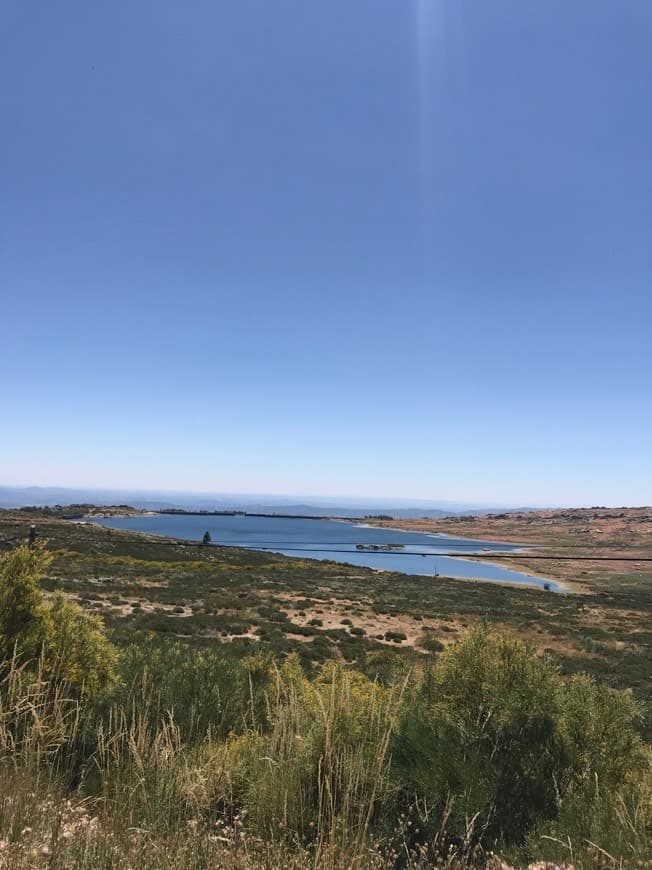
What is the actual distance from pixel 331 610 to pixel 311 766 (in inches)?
1112

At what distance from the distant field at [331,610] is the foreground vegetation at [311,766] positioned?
1461mm

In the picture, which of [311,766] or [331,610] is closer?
[311,766]

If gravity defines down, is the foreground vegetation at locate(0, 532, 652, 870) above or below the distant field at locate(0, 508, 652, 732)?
above

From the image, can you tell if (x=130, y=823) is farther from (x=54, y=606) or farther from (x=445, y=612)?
(x=445, y=612)

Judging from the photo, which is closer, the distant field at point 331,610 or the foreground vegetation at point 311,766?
the foreground vegetation at point 311,766

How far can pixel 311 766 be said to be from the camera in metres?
3.36

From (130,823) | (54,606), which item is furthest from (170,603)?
(130,823)

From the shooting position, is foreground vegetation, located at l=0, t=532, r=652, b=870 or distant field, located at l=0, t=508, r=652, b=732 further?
distant field, located at l=0, t=508, r=652, b=732

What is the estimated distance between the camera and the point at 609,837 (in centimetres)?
298

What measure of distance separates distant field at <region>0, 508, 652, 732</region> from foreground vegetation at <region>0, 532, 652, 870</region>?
1461 millimetres

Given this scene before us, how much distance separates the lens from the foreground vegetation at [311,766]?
2.66 metres

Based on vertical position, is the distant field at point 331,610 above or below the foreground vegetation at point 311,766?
below

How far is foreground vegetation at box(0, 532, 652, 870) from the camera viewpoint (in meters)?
2.66

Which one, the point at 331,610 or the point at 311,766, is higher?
the point at 311,766
